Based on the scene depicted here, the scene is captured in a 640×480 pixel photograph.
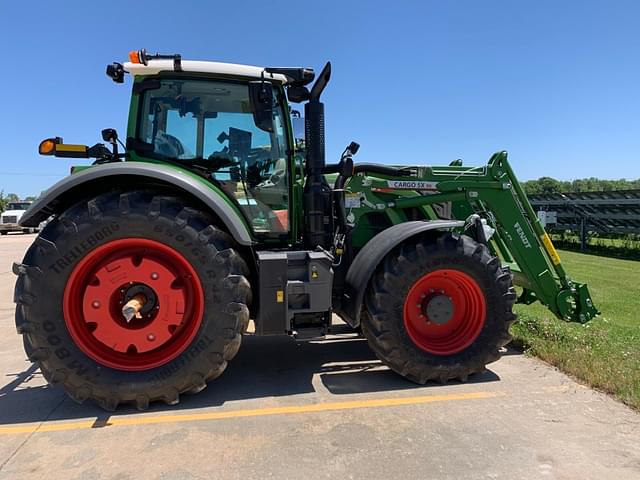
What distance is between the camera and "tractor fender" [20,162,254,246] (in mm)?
3201

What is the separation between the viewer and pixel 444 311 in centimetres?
389

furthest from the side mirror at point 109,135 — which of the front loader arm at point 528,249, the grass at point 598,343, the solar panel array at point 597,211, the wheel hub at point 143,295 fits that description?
the solar panel array at point 597,211

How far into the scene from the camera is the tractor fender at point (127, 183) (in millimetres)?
3201

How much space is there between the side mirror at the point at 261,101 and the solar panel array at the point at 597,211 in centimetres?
1494

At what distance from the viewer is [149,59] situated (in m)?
3.57

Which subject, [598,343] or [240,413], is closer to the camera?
[240,413]

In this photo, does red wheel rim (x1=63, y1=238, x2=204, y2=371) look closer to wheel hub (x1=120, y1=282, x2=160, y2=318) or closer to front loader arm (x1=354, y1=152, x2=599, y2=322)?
wheel hub (x1=120, y1=282, x2=160, y2=318)

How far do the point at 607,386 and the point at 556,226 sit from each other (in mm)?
16070

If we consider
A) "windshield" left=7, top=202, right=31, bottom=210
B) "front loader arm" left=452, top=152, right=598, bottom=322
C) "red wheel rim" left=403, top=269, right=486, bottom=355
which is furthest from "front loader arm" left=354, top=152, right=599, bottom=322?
"windshield" left=7, top=202, right=31, bottom=210

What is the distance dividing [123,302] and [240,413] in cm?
122

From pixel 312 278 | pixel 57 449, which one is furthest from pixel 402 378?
pixel 57 449

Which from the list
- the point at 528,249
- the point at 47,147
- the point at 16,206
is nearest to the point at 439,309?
the point at 528,249

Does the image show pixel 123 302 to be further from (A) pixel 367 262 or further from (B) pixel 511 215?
(B) pixel 511 215

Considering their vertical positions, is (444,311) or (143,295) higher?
(143,295)
